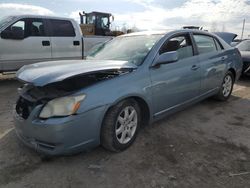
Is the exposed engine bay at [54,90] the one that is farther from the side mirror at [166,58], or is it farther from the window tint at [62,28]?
the window tint at [62,28]

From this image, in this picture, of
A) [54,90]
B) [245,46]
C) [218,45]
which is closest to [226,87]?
[218,45]

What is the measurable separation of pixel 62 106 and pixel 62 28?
5.53 meters

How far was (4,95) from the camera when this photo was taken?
19.4 ft

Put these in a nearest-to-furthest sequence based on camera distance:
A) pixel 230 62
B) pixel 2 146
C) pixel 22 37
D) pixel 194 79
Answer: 1. pixel 2 146
2. pixel 194 79
3. pixel 230 62
4. pixel 22 37

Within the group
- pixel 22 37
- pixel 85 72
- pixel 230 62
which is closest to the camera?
pixel 85 72

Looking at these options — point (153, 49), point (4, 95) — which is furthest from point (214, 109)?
point (4, 95)

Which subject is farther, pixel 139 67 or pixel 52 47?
pixel 52 47

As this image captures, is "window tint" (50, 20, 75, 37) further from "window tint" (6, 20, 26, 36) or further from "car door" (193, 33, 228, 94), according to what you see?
"car door" (193, 33, 228, 94)

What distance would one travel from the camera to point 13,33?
21.7 ft

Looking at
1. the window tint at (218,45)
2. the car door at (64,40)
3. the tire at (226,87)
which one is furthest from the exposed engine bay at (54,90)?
the car door at (64,40)

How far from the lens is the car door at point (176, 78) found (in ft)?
11.7

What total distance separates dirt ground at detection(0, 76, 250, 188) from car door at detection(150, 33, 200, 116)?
1.51 ft

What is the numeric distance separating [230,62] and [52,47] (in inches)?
189

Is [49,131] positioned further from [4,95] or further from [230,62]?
[230,62]
